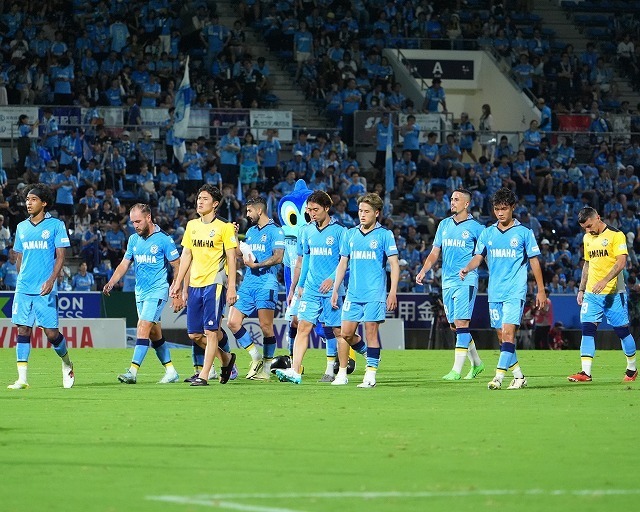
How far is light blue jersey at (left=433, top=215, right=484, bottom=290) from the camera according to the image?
18.8 metres

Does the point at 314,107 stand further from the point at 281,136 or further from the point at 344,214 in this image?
the point at 344,214

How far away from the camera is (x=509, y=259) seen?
54.7ft

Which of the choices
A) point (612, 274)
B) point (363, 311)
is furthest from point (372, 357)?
point (612, 274)

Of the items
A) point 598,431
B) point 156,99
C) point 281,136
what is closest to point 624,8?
point 281,136

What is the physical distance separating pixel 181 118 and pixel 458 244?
1727 centimetres

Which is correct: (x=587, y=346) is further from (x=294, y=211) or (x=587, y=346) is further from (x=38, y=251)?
(x=38, y=251)

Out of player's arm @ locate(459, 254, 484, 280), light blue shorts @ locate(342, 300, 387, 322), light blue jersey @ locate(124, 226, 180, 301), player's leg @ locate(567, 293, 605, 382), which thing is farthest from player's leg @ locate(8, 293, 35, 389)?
player's leg @ locate(567, 293, 605, 382)

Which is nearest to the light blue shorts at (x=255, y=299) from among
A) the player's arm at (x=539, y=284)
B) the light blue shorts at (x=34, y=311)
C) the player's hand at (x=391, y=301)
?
the player's hand at (x=391, y=301)

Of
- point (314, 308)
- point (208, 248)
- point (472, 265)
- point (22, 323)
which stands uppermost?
point (208, 248)

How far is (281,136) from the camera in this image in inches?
1489

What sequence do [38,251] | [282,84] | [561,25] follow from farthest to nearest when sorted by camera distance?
[561,25] → [282,84] → [38,251]

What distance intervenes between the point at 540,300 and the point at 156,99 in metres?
21.6

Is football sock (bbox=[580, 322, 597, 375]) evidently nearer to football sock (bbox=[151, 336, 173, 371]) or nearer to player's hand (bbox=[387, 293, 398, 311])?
player's hand (bbox=[387, 293, 398, 311])

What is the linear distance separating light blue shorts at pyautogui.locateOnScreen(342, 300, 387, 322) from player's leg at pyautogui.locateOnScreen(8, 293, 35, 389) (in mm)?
3807
